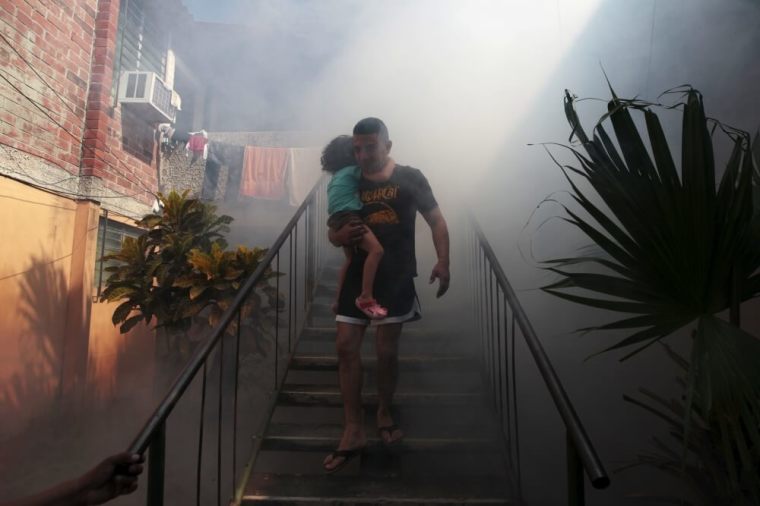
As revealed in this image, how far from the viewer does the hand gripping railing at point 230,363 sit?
1621 millimetres

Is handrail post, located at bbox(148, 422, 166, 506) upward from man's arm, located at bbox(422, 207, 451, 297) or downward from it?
downward

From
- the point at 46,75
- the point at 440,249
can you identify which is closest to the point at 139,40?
the point at 46,75

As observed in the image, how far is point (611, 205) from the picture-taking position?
5.60 ft

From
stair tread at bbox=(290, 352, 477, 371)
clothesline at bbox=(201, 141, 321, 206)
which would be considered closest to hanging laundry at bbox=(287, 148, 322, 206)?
clothesline at bbox=(201, 141, 321, 206)

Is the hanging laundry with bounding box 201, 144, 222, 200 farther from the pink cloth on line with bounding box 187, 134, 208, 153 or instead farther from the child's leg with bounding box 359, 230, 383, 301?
the child's leg with bounding box 359, 230, 383, 301

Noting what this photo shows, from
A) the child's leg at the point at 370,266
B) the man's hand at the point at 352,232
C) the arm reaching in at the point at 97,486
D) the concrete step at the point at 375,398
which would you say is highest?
the man's hand at the point at 352,232

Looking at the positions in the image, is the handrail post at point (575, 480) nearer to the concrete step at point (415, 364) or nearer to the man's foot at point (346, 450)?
the man's foot at point (346, 450)

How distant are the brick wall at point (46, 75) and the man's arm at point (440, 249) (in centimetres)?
383

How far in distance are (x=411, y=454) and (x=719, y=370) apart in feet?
5.20

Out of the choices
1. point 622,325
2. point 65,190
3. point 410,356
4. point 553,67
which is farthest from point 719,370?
point 65,190

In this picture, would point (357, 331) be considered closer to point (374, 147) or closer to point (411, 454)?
point (411, 454)

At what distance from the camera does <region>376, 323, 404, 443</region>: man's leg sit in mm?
2443

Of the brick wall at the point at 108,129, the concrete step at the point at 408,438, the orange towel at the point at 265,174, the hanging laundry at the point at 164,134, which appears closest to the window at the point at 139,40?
the brick wall at the point at 108,129

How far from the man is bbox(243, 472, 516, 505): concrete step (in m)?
0.18
